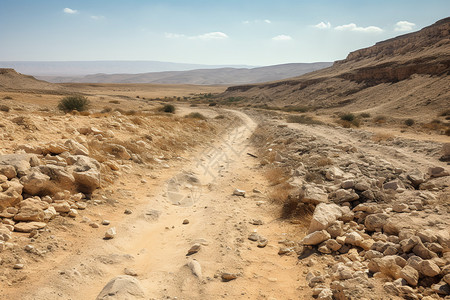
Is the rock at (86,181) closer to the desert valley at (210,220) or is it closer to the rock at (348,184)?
the desert valley at (210,220)

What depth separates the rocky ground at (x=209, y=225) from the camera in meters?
4.02

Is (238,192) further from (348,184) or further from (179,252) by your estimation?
(179,252)

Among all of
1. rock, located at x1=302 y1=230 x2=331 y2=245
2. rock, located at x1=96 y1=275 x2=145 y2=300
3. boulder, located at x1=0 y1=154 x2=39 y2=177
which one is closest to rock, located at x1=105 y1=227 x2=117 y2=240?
rock, located at x1=96 y1=275 x2=145 y2=300

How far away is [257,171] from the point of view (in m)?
11.4

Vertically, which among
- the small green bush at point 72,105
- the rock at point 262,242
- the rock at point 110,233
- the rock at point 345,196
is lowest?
the rock at point 262,242

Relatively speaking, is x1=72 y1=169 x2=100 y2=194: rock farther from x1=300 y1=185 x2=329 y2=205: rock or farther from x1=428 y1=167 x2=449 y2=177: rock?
x1=428 y1=167 x2=449 y2=177: rock

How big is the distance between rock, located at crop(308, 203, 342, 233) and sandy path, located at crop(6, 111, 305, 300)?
0.62m

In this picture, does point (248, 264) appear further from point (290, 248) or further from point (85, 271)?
point (85, 271)

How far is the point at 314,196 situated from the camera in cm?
695

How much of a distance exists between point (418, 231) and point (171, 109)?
30899mm

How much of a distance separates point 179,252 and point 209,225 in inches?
48.6

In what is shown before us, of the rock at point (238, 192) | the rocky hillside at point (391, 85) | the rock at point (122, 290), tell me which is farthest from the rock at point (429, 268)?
the rocky hillside at point (391, 85)

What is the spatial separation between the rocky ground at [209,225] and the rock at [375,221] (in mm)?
20

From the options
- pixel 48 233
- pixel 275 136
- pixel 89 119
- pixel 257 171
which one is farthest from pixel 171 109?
pixel 48 233
